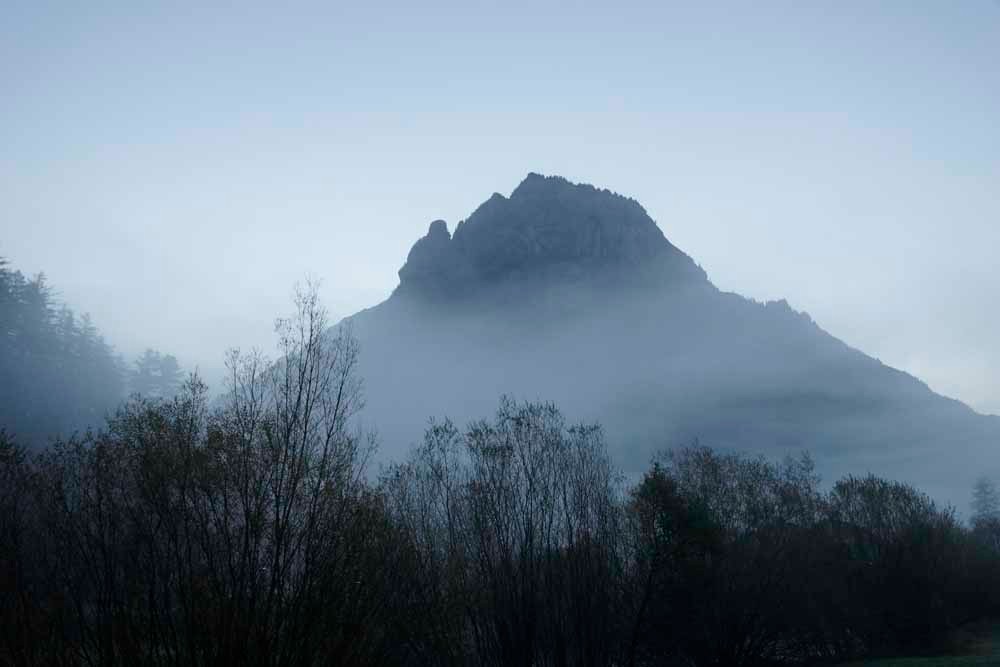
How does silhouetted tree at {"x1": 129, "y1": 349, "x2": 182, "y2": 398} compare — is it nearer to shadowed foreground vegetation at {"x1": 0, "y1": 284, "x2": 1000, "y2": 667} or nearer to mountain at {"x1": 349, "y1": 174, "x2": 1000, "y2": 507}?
mountain at {"x1": 349, "y1": 174, "x2": 1000, "y2": 507}

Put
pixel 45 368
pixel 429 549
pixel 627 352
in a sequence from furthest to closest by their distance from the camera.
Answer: pixel 627 352
pixel 45 368
pixel 429 549

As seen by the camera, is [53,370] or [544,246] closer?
[53,370]

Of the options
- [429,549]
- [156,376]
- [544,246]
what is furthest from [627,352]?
[429,549]

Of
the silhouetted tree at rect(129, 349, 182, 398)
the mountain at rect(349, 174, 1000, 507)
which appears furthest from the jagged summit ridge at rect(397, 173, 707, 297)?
the silhouetted tree at rect(129, 349, 182, 398)

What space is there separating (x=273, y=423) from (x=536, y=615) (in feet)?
45.8

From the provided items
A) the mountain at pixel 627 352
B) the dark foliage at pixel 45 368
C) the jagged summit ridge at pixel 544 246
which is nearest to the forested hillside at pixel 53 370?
the dark foliage at pixel 45 368

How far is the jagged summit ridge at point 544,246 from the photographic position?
11950 cm

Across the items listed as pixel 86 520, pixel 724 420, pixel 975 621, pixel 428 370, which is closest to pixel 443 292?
pixel 428 370

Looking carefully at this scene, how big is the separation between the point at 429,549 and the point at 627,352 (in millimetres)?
99428

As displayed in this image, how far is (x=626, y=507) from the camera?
76.3 feet

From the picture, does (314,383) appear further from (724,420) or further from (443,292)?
(443,292)

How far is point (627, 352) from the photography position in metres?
112

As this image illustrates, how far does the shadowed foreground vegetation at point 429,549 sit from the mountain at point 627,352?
61.6 meters

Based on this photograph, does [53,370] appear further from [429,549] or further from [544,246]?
[544,246]
